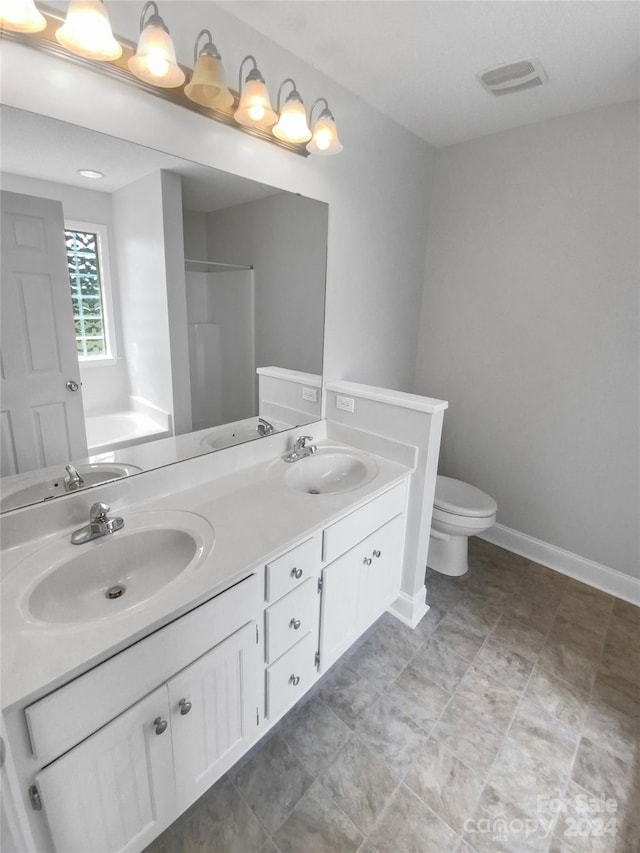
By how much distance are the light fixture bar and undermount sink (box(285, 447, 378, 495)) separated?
129 cm

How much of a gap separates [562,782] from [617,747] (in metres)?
0.29

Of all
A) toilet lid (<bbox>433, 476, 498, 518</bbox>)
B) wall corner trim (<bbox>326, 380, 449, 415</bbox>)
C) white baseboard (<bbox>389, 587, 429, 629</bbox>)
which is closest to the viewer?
wall corner trim (<bbox>326, 380, 449, 415</bbox>)

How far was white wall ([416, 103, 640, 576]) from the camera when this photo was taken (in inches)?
78.2

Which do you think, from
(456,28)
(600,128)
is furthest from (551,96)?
(456,28)

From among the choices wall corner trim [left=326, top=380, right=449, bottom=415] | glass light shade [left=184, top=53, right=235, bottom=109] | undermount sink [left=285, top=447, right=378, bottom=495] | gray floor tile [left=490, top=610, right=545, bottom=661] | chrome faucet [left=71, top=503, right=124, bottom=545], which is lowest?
gray floor tile [left=490, top=610, right=545, bottom=661]

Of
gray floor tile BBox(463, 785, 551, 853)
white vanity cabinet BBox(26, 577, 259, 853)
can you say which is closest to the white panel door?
white vanity cabinet BBox(26, 577, 259, 853)

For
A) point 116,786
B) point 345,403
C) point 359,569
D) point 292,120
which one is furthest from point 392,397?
point 116,786

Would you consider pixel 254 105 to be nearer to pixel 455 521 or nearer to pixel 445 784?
pixel 455 521

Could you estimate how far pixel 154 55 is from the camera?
105 centimetres

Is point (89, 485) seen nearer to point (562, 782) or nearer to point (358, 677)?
point (358, 677)

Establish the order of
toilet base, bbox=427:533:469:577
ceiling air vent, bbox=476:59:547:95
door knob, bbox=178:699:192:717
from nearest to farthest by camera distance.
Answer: door knob, bbox=178:699:192:717, ceiling air vent, bbox=476:59:547:95, toilet base, bbox=427:533:469:577

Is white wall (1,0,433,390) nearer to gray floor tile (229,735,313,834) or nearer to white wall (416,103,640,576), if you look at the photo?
white wall (416,103,640,576)

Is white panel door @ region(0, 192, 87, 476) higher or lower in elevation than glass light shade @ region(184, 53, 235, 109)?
lower

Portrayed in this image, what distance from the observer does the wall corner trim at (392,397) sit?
1.73 metres
